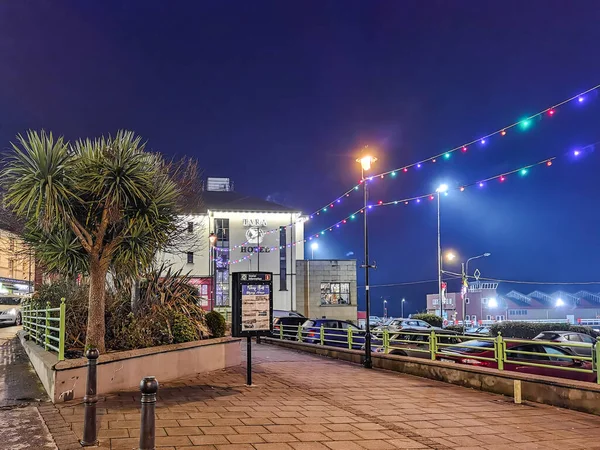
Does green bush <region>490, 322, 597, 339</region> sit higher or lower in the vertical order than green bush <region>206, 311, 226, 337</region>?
lower

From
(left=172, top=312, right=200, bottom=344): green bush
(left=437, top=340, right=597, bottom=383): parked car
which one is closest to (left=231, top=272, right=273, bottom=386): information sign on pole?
(left=172, top=312, right=200, bottom=344): green bush

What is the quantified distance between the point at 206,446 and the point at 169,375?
213 inches

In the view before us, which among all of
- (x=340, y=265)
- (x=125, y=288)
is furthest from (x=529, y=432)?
(x=340, y=265)

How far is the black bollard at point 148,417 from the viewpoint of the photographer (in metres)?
4.37

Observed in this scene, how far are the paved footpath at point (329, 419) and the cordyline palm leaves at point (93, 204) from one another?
280cm

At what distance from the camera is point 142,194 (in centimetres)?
1005

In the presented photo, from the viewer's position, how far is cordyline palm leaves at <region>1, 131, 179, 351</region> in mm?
9234

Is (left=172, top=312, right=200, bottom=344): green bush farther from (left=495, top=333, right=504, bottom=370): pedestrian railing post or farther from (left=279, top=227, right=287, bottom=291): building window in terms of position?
(left=279, top=227, right=287, bottom=291): building window

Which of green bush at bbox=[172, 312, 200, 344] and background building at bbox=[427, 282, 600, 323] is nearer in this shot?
green bush at bbox=[172, 312, 200, 344]

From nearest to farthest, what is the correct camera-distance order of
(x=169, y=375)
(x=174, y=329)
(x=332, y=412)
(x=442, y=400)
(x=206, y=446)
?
1. (x=206, y=446)
2. (x=332, y=412)
3. (x=442, y=400)
4. (x=169, y=375)
5. (x=174, y=329)

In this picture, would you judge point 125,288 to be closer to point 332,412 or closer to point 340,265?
point 332,412

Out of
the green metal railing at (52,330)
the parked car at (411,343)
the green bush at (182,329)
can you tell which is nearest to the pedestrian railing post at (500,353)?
the parked car at (411,343)

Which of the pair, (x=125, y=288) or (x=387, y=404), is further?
(x=125, y=288)

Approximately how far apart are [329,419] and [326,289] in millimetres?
41637
